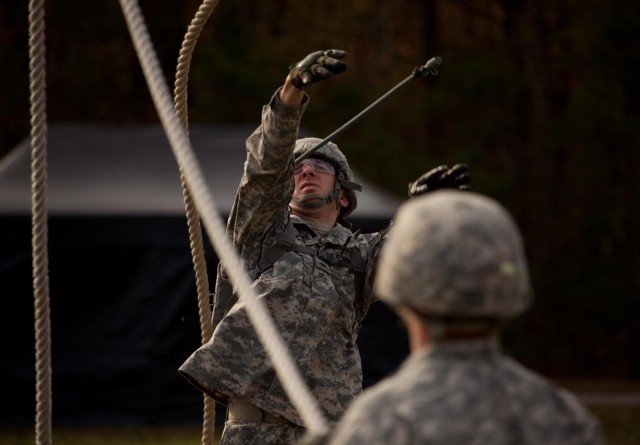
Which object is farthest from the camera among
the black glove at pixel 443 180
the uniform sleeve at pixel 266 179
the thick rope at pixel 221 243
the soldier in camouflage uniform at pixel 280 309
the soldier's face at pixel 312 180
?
the soldier's face at pixel 312 180

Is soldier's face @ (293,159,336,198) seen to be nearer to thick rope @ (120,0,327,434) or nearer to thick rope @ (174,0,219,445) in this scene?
thick rope @ (174,0,219,445)

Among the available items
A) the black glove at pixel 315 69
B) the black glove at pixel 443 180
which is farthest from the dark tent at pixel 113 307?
the black glove at pixel 315 69

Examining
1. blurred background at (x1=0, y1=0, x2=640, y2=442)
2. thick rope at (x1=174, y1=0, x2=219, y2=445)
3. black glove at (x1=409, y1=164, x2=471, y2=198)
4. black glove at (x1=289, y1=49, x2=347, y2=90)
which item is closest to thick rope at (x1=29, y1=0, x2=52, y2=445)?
black glove at (x1=289, y1=49, x2=347, y2=90)

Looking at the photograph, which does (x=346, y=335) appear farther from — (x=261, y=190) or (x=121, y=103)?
(x=121, y=103)

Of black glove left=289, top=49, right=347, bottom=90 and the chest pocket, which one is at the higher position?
black glove left=289, top=49, right=347, bottom=90

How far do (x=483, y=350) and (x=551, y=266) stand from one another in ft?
57.8

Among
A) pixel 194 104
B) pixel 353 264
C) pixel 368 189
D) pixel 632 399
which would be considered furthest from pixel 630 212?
pixel 353 264

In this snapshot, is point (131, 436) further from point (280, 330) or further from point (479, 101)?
point (479, 101)

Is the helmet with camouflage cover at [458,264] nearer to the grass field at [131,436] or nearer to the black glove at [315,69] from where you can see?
the black glove at [315,69]

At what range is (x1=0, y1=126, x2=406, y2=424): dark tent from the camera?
1195cm

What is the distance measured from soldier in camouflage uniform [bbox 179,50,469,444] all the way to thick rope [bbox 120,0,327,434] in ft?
3.02

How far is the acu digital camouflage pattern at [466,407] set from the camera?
A: 2.44 meters

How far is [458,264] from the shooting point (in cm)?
247

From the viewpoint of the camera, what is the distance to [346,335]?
16.5 ft
